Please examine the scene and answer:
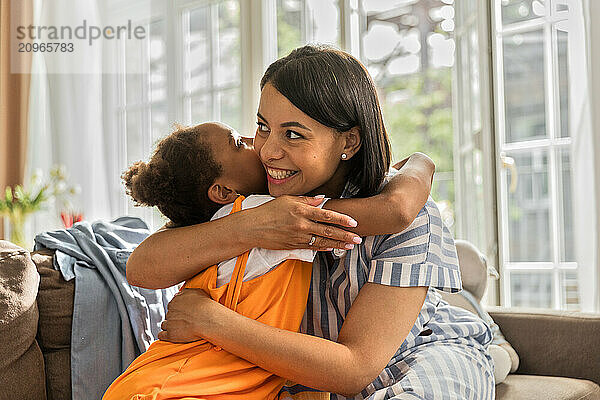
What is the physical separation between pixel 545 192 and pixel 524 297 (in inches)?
23.3

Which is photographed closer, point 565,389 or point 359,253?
point 359,253

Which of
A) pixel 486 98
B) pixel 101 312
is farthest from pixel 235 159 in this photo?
pixel 486 98

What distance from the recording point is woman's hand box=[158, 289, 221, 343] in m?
1.22

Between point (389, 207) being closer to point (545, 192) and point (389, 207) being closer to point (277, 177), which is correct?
point (277, 177)

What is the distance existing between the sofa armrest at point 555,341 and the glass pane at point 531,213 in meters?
0.74

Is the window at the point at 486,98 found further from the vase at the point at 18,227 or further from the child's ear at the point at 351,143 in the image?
the vase at the point at 18,227

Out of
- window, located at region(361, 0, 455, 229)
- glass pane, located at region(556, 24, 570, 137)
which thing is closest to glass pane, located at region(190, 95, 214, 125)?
glass pane, located at region(556, 24, 570, 137)

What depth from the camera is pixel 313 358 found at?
1.18m

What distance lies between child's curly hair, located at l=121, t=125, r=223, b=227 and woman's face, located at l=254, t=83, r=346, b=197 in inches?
5.6

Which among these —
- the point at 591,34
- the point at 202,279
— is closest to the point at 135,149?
the point at 591,34

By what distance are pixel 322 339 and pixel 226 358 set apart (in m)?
0.19

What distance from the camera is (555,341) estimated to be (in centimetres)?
210
